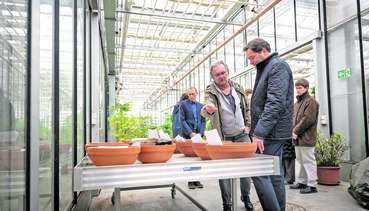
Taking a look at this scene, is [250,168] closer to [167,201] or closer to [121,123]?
[121,123]

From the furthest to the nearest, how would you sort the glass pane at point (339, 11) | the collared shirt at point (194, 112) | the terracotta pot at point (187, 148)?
1. the glass pane at point (339, 11)
2. the collared shirt at point (194, 112)
3. the terracotta pot at point (187, 148)

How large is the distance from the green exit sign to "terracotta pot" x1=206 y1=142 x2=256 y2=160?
3627 millimetres

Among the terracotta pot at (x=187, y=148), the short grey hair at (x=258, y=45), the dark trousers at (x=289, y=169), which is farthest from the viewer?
the dark trousers at (x=289, y=169)

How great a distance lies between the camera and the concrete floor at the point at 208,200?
2911 millimetres

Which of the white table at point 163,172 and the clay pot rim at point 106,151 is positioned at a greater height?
the clay pot rim at point 106,151

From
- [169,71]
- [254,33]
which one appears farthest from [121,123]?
[169,71]

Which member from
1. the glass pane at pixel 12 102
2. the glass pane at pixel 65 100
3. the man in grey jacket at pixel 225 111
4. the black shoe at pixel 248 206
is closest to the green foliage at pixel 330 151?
the black shoe at pixel 248 206

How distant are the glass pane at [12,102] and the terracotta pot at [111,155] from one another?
29cm

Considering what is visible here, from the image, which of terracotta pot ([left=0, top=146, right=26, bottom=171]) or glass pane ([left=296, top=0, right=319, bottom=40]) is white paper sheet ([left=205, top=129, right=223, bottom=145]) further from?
glass pane ([left=296, top=0, right=319, bottom=40])

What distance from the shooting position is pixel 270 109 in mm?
1903

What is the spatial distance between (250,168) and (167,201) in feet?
6.48

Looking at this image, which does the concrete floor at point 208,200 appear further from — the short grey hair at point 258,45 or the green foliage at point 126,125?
the short grey hair at point 258,45

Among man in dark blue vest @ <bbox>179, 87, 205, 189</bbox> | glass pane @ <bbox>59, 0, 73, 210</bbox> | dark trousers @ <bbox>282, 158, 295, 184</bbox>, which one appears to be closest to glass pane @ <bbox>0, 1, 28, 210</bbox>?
glass pane @ <bbox>59, 0, 73, 210</bbox>

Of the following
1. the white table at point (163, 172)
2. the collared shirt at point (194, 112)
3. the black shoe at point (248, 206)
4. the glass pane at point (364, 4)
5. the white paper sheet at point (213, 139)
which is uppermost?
the glass pane at point (364, 4)
